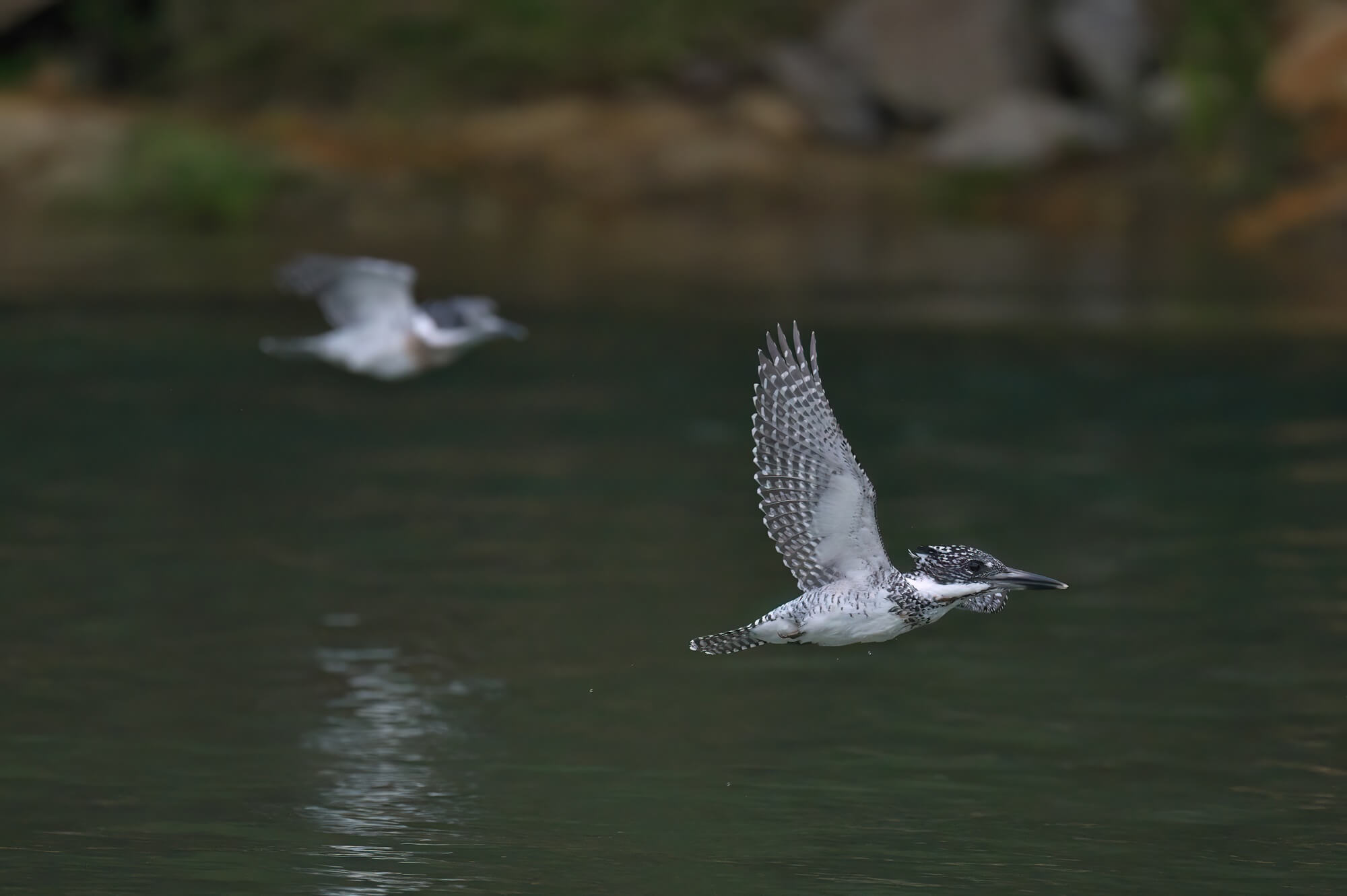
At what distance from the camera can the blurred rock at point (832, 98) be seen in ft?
107

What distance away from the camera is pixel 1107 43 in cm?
3288

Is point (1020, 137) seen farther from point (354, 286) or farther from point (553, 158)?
point (354, 286)

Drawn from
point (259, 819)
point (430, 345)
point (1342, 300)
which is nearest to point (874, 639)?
point (259, 819)

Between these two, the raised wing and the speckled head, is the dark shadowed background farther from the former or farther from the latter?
the raised wing

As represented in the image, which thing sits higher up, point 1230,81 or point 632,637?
point 1230,81

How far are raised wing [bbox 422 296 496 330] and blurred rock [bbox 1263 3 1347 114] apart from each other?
63.4ft

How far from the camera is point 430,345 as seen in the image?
13625 mm

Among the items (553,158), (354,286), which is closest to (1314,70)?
(553,158)

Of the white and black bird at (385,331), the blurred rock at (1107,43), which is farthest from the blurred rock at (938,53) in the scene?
the white and black bird at (385,331)

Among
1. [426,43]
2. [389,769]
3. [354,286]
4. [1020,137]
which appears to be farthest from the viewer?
[426,43]

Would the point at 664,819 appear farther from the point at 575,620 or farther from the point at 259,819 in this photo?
the point at 575,620

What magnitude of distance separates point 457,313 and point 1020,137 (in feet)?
61.2

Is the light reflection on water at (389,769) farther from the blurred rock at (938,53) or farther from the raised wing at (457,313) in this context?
the blurred rock at (938,53)

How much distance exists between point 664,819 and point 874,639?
50.2 inches
